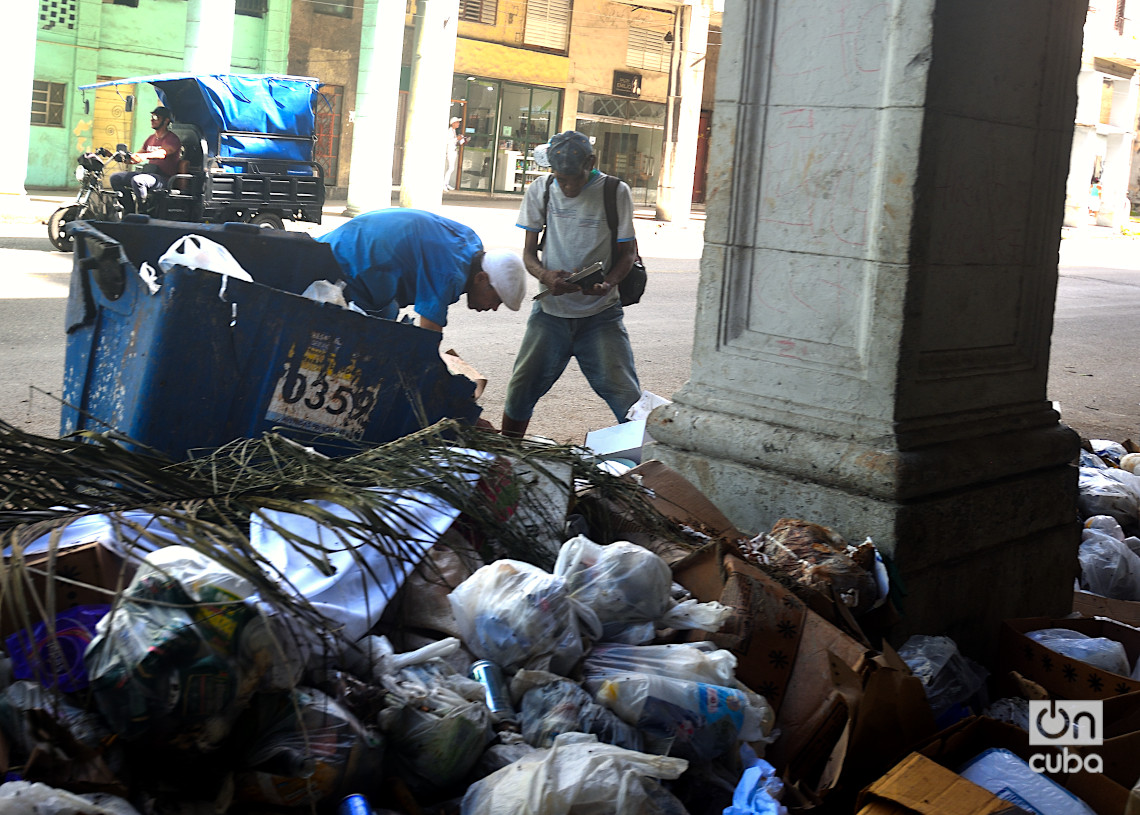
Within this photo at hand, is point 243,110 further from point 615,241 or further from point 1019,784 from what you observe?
point 1019,784

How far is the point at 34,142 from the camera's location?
69.4 feet

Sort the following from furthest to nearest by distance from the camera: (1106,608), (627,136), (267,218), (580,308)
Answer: (627,136), (267,218), (580,308), (1106,608)

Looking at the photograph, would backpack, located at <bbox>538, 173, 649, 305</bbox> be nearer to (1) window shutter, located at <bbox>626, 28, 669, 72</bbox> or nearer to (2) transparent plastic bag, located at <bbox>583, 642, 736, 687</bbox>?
(2) transparent plastic bag, located at <bbox>583, 642, 736, 687</bbox>

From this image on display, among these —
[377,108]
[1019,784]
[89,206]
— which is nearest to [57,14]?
[377,108]

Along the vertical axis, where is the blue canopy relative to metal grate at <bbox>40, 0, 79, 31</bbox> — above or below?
below

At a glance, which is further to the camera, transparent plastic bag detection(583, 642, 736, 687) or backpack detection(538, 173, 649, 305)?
backpack detection(538, 173, 649, 305)

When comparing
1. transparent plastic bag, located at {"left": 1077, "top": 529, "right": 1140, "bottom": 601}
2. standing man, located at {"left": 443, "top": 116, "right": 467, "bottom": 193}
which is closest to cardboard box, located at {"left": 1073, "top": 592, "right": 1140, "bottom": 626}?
transparent plastic bag, located at {"left": 1077, "top": 529, "right": 1140, "bottom": 601}

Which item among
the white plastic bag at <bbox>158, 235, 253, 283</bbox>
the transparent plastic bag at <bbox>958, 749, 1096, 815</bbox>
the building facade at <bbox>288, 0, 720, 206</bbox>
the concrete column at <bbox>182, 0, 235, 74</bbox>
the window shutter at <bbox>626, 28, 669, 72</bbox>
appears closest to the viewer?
the transparent plastic bag at <bbox>958, 749, 1096, 815</bbox>

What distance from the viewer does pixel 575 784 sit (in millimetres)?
2145

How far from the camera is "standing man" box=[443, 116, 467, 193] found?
2697 cm

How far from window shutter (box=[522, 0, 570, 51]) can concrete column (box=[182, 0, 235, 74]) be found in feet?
40.3

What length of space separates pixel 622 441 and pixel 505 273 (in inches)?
45.2

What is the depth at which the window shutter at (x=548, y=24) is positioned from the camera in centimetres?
2867

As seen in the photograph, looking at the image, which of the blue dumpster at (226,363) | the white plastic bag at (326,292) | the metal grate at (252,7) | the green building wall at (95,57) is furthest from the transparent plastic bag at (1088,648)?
the metal grate at (252,7)
